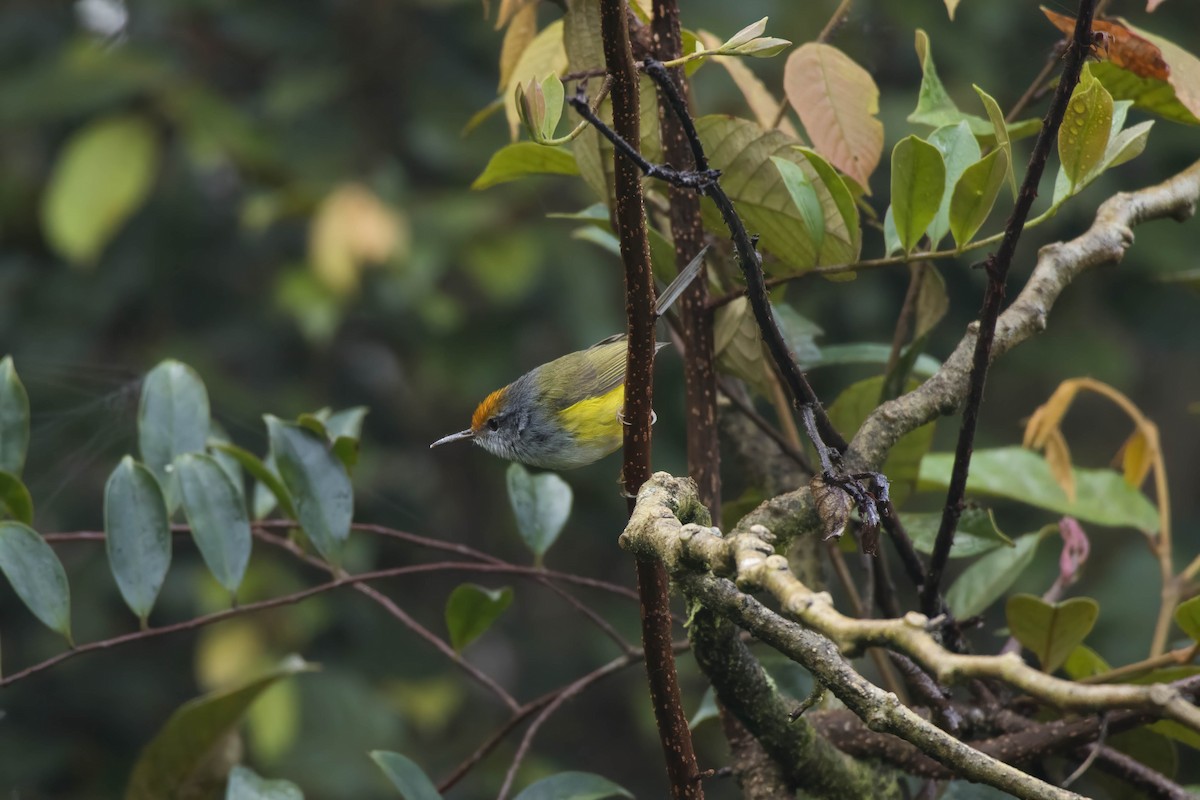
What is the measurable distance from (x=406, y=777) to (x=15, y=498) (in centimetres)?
61

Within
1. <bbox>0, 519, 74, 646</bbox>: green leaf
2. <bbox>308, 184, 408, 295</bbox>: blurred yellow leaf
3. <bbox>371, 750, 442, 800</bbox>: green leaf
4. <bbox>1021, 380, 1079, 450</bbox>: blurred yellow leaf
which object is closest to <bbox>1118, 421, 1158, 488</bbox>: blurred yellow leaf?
<bbox>1021, 380, 1079, 450</bbox>: blurred yellow leaf

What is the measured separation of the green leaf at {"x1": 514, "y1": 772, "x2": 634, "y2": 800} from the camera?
1.36 metres

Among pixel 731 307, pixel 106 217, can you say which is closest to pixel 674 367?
pixel 106 217

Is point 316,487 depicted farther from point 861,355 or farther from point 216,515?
point 861,355

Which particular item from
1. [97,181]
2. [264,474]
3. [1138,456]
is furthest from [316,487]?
[97,181]

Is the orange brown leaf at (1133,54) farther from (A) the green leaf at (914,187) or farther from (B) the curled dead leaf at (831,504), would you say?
(B) the curled dead leaf at (831,504)

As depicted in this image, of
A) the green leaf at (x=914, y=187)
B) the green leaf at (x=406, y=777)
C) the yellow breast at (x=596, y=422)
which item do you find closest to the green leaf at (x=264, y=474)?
the green leaf at (x=406, y=777)

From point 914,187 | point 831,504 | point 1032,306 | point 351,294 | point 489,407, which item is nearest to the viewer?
point 831,504

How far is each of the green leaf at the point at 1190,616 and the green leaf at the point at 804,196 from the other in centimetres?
52

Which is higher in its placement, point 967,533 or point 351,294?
point 967,533

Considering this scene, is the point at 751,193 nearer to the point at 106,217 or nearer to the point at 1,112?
the point at 106,217

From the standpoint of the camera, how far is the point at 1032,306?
1284 mm

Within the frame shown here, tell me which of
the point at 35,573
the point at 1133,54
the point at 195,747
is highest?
the point at 1133,54

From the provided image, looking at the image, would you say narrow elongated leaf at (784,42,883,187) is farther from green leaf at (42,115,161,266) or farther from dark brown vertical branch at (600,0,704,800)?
green leaf at (42,115,161,266)
